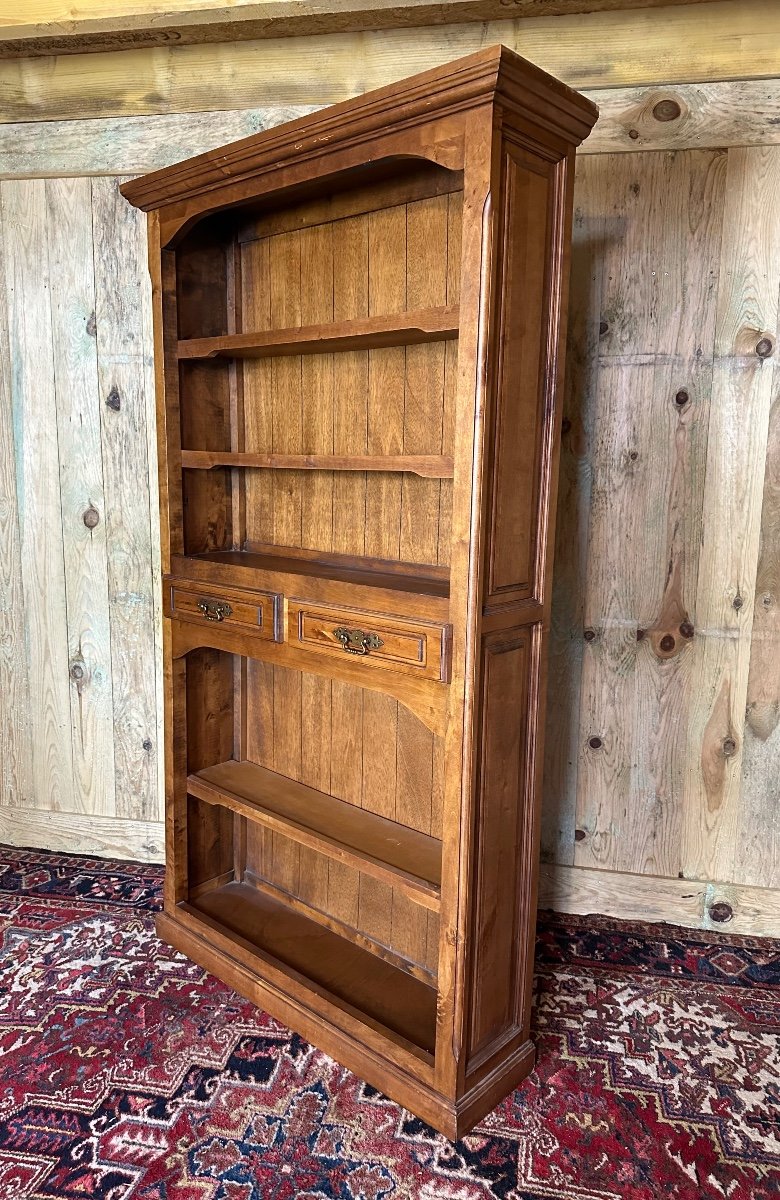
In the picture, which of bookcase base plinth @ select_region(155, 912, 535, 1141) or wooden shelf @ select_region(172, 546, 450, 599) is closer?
bookcase base plinth @ select_region(155, 912, 535, 1141)

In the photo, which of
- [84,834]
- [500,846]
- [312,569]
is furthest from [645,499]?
[84,834]

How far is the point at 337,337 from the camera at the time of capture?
187 cm

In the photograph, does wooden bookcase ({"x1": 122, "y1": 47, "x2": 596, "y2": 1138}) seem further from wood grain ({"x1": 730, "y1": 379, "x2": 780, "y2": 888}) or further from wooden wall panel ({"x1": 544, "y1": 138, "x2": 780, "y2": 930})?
wood grain ({"x1": 730, "y1": 379, "x2": 780, "y2": 888})

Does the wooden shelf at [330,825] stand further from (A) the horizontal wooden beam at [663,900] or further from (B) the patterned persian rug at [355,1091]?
(A) the horizontal wooden beam at [663,900]

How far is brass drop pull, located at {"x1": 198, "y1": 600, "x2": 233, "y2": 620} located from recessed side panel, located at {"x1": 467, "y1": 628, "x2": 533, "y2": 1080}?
2.57 ft

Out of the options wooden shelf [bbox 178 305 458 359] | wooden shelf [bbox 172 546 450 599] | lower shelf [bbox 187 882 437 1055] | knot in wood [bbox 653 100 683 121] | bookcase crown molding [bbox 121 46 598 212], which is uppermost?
knot in wood [bbox 653 100 683 121]

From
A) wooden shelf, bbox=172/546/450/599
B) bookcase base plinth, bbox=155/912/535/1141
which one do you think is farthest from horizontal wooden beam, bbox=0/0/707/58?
bookcase base plinth, bbox=155/912/535/1141

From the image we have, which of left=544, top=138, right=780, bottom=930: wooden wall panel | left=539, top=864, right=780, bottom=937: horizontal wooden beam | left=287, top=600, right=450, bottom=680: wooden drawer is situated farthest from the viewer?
left=539, top=864, right=780, bottom=937: horizontal wooden beam

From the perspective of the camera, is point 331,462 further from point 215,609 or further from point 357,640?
point 215,609

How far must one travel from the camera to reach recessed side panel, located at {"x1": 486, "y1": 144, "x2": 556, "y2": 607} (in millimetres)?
1604

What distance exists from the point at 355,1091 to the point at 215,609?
1188 mm

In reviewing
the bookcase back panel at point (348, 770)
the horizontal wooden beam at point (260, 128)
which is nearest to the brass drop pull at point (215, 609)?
the bookcase back panel at point (348, 770)

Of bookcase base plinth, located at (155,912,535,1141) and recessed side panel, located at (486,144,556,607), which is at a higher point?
recessed side panel, located at (486,144,556,607)

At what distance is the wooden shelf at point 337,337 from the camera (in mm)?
1681
